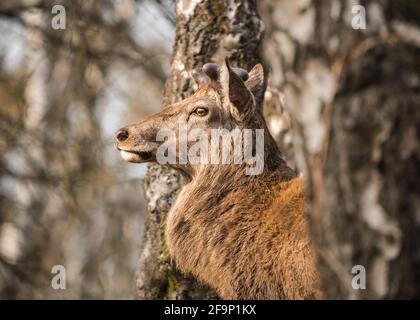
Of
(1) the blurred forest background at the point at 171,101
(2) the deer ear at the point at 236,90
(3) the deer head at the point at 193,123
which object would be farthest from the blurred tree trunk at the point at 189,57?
(2) the deer ear at the point at 236,90

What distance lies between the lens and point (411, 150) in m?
3.21

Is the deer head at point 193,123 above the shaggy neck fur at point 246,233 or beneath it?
above

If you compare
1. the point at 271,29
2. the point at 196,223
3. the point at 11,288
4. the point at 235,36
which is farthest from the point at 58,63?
the point at 271,29

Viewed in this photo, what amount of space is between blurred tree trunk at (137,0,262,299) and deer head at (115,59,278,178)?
0.91 metres

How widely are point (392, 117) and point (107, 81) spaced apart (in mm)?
13758

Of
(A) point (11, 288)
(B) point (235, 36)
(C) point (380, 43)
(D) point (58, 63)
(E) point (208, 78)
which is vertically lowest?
(A) point (11, 288)

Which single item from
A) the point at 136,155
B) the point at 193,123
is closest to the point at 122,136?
the point at 136,155

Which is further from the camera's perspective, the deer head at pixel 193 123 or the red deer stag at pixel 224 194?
the deer head at pixel 193 123

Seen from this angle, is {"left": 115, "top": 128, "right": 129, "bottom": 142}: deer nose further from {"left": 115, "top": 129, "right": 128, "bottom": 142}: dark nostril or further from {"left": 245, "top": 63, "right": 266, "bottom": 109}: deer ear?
{"left": 245, "top": 63, "right": 266, "bottom": 109}: deer ear

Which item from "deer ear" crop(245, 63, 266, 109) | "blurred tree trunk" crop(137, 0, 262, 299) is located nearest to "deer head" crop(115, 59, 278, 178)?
"deer ear" crop(245, 63, 266, 109)

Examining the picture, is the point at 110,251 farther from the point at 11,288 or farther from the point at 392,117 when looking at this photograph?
the point at 392,117

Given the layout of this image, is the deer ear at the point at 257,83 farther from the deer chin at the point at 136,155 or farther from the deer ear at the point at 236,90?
the deer chin at the point at 136,155

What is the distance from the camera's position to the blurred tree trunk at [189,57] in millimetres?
7445

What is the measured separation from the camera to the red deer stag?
5922mm
